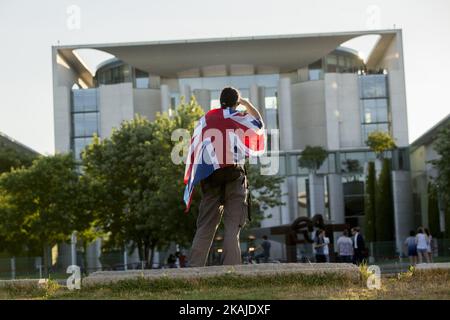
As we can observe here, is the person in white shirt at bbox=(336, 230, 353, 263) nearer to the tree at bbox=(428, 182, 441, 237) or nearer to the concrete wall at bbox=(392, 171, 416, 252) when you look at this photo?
the tree at bbox=(428, 182, 441, 237)

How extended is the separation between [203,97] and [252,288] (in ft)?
195

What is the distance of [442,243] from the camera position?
36.4 meters

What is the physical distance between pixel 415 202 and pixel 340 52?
17.9 metres

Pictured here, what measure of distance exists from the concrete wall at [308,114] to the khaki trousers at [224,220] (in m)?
58.2

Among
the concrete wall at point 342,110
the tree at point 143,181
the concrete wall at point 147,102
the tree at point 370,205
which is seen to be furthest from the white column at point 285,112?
the tree at point 143,181

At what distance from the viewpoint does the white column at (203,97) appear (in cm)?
6738

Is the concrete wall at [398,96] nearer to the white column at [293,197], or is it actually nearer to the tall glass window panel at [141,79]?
the white column at [293,197]

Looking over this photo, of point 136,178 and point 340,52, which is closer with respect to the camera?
point 136,178

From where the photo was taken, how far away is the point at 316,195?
6062 cm

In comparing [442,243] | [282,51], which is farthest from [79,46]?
[442,243]

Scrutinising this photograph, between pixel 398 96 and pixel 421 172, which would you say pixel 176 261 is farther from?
pixel 398 96

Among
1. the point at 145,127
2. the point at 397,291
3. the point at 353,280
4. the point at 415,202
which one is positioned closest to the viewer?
the point at 397,291

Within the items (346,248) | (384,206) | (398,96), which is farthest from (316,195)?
(346,248)

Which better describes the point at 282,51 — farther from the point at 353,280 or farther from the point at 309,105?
the point at 353,280
